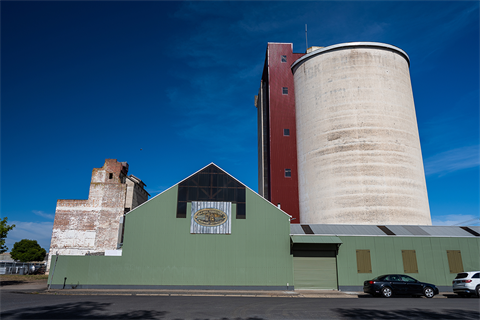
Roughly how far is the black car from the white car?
5.95 feet

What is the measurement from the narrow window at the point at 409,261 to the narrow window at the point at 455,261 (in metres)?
2.85

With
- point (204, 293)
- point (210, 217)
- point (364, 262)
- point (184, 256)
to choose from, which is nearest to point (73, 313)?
point (204, 293)

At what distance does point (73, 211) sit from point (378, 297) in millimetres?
37882

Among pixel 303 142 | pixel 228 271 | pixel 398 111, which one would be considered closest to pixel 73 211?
pixel 228 271

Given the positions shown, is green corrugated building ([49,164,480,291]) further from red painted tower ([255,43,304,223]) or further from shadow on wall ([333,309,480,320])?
red painted tower ([255,43,304,223])

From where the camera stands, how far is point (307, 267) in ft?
81.7

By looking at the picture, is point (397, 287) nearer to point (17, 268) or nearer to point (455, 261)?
point (455, 261)

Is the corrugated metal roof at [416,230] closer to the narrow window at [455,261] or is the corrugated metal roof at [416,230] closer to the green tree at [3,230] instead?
the narrow window at [455,261]

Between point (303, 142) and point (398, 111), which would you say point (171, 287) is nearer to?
point (303, 142)

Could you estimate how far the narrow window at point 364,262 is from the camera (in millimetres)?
24609

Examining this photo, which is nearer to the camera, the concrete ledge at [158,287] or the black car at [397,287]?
the black car at [397,287]

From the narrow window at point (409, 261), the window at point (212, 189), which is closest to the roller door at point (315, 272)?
the narrow window at point (409, 261)

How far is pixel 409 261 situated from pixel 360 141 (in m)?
12.4

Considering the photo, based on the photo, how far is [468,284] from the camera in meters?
20.6
